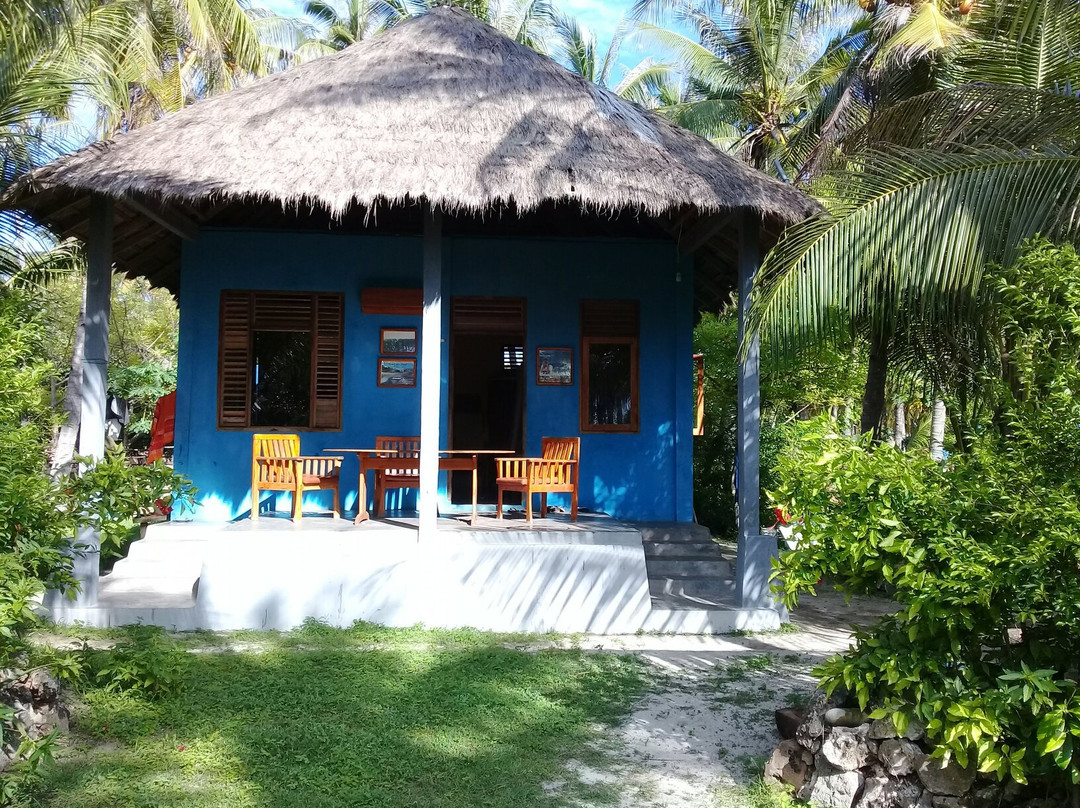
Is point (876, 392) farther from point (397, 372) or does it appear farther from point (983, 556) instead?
point (983, 556)

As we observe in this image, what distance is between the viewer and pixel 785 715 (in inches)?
165

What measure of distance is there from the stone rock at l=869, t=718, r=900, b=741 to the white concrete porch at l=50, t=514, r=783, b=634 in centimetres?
308

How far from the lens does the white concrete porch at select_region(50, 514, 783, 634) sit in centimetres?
637

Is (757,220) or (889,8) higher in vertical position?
(889,8)

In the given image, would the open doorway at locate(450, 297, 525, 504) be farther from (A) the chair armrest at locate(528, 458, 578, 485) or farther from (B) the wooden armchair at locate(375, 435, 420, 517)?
(A) the chair armrest at locate(528, 458, 578, 485)

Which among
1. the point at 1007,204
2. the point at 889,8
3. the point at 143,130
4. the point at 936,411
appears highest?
the point at 889,8

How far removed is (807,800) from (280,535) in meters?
4.34

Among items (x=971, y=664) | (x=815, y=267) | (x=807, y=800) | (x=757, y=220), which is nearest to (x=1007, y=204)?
(x=815, y=267)

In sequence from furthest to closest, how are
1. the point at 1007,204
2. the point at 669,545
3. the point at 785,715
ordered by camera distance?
the point at 669,545, the point at 1007,204, the point at 785,715

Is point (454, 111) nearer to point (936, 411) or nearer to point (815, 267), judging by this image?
point (815, 267)

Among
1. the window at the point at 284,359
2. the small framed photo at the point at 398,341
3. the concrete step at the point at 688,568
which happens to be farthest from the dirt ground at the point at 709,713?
the window at the point at 284,359

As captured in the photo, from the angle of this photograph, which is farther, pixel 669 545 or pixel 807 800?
pixel 669 545

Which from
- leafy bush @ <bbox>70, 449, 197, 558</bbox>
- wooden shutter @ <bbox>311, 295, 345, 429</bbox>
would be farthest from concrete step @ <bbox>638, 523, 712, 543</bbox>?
leafy bush @ <bbox>70, 449, 197, 558</bbox>

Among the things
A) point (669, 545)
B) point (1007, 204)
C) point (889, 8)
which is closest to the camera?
point (1007, 204)
